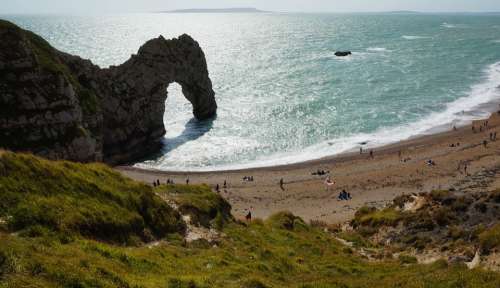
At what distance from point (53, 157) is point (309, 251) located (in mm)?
27429

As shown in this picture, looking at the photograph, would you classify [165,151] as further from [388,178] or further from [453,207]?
[453,207]

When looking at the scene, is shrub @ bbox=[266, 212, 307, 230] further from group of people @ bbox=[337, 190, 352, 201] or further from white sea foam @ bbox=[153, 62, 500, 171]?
white sea foam @ bbox=[153, 62, 500, 171]

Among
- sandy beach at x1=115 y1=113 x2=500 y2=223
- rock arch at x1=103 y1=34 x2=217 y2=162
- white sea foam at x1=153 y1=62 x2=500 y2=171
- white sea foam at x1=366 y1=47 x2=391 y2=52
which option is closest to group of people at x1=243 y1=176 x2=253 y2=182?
sandy beach at x1=115 y1=113 x2=500 y2=223

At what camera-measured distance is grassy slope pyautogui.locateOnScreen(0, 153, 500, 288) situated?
11.8 metres

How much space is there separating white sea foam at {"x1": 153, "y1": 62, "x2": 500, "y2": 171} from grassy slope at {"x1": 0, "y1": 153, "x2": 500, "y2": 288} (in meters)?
A: 38.4

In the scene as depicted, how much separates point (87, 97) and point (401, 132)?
5131 cm

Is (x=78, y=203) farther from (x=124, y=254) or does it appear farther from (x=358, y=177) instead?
(x=358, y=177)

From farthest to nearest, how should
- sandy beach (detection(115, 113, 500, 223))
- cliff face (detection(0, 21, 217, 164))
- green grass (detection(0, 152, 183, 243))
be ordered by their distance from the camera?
1. sandy beach (detection(115, 113, 500, 223))
2. cliff face (detection(0, 21, 217, 164))
3. green grass (detection(0, 152, 183, 243))

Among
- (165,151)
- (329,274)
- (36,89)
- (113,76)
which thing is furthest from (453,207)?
(113,76)

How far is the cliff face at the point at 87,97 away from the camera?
3887 cm

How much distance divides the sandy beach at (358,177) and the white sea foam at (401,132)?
2417mm

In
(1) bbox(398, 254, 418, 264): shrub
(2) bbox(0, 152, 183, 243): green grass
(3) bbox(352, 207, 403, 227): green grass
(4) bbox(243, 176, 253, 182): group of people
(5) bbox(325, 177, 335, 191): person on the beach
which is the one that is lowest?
(4) bbox(243, 176, 253, 182): group of people

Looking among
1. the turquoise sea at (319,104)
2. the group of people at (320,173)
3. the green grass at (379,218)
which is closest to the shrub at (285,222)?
the green grass at (379,218)

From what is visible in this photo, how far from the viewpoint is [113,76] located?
6475 centimetres
